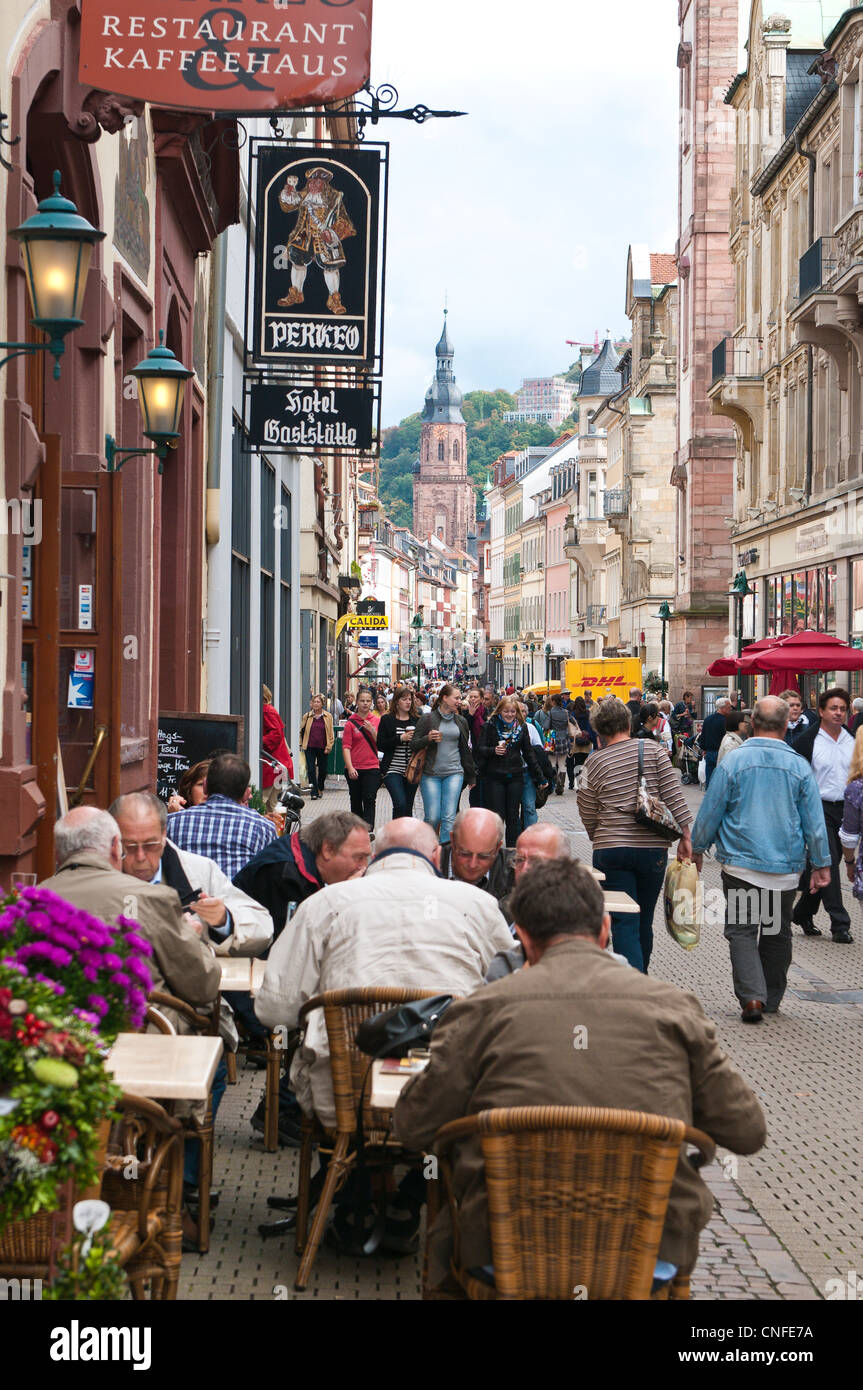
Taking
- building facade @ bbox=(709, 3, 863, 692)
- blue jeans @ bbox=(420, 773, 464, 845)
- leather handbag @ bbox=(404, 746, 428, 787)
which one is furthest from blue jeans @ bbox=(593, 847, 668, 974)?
building facade @ bbox=(709, 3, 863, 692)

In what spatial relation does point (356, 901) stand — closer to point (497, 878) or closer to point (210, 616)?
point (497, 878)

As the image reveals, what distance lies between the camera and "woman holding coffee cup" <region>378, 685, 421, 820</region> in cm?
1855

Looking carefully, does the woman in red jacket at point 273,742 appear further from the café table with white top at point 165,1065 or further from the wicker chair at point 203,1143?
the café table with white top at point 165,1065

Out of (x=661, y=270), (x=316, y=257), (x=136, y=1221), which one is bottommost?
(x=136, y=1221)

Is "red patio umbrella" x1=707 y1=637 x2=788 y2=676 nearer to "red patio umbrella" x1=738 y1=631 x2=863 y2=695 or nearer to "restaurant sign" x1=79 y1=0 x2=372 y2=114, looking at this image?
"red patio umbrella" x1=738 y1=631 x2=863 y2=695

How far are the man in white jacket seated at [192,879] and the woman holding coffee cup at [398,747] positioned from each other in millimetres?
11164

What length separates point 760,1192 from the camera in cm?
679

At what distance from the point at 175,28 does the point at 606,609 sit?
240 ft

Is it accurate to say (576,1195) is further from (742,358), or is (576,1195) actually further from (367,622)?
(367,622)

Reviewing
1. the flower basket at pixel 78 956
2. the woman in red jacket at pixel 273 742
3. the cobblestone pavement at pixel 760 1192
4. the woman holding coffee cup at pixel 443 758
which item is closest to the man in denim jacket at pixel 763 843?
the cobblestone pavement at pixel 760 1192

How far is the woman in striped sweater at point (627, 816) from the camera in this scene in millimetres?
9953

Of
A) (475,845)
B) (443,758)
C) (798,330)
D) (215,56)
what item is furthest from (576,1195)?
(798,330)

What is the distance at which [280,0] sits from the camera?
8.10 metres

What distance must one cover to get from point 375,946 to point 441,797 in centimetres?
1186
